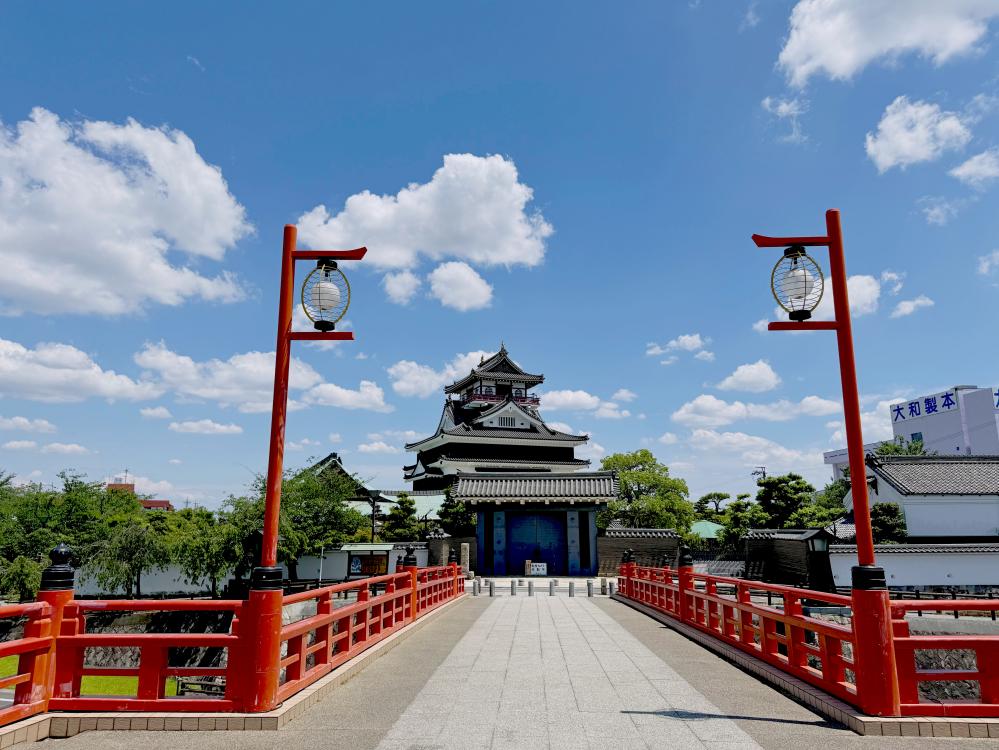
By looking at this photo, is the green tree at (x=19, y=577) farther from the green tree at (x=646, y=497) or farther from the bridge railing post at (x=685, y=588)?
the green tree at (x=646, y=497)

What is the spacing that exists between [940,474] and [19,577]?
1586 inches

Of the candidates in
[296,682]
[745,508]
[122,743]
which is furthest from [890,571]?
[122,743]

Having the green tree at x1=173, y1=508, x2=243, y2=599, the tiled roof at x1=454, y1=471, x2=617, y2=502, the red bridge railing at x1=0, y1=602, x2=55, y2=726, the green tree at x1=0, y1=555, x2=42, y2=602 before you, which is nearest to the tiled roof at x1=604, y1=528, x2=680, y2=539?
the tiled roof at x1=454, y1=471, x2=617, y2=502

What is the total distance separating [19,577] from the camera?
2356cm

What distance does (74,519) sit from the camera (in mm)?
26859

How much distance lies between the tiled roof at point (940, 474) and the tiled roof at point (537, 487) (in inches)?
540

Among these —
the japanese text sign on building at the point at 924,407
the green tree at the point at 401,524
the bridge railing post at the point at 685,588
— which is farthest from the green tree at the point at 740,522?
the japanese text sign on building at the point at 924,407

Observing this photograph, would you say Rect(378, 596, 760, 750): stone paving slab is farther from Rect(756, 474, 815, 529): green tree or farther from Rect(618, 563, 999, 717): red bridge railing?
Rect(756, 474, 815, 529): green tree

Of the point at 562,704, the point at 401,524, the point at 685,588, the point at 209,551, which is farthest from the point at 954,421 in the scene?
the point at 562,704

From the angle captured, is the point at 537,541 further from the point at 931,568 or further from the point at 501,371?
the point at 501,371

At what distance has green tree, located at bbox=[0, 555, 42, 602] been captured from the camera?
23453 mm

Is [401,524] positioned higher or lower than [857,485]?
lower

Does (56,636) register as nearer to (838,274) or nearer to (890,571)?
(838,274)

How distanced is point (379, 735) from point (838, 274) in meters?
6.47
